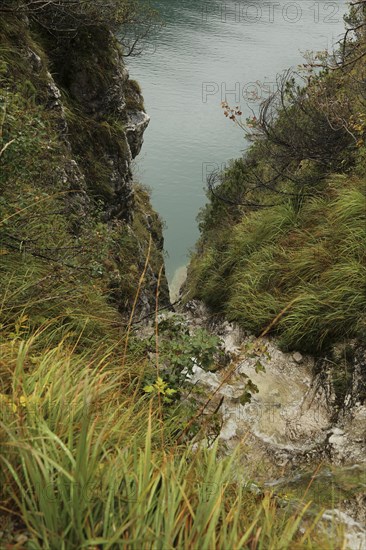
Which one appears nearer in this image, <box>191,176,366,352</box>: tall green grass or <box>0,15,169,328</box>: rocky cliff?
<box>0,15,169,328</box>: rocky cliff

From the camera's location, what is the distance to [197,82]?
51.1 meters

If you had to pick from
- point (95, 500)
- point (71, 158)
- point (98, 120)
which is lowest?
point (95, 500)

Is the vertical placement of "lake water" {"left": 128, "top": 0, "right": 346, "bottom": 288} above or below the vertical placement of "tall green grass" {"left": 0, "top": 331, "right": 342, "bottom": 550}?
above

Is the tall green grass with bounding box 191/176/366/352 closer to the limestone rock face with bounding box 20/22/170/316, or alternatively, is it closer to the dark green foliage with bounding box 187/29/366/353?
the dark green foliage with bounding box 187/29/366/353

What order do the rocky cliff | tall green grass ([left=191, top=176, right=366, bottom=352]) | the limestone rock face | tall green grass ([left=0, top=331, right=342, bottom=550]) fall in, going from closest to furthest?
tall green grass ([left=0, top=331, right=342, bottom=550]), the rocky cliff, tall green grass ([left=191, top=176, right=366, bottom=352]), the limestone rock face

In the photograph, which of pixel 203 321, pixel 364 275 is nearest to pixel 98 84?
pixel 203 321

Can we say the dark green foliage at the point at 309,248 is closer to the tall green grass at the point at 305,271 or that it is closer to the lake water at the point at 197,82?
the tall green grass at the point at 305,271

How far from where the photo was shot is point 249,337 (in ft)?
20.0

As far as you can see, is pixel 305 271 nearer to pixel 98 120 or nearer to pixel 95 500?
pixel 95 500

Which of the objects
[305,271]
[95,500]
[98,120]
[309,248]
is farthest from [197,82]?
[95,500]

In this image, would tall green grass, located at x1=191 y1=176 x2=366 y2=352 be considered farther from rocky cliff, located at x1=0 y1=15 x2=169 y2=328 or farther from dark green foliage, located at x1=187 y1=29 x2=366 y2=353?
rocky cliff, located at x1=0 y1=15 x2=169 y2=328

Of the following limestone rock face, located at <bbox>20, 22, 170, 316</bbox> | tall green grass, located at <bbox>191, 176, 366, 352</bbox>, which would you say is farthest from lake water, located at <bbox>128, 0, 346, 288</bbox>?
tall green grass, located at <bbox>191, 176, 366, 352</bbox>

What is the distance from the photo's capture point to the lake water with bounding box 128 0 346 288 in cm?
3769

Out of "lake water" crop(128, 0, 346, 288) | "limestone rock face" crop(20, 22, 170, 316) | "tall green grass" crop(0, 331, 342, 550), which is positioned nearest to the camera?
"tall green grass" crop(0, 331, 342, 550)
